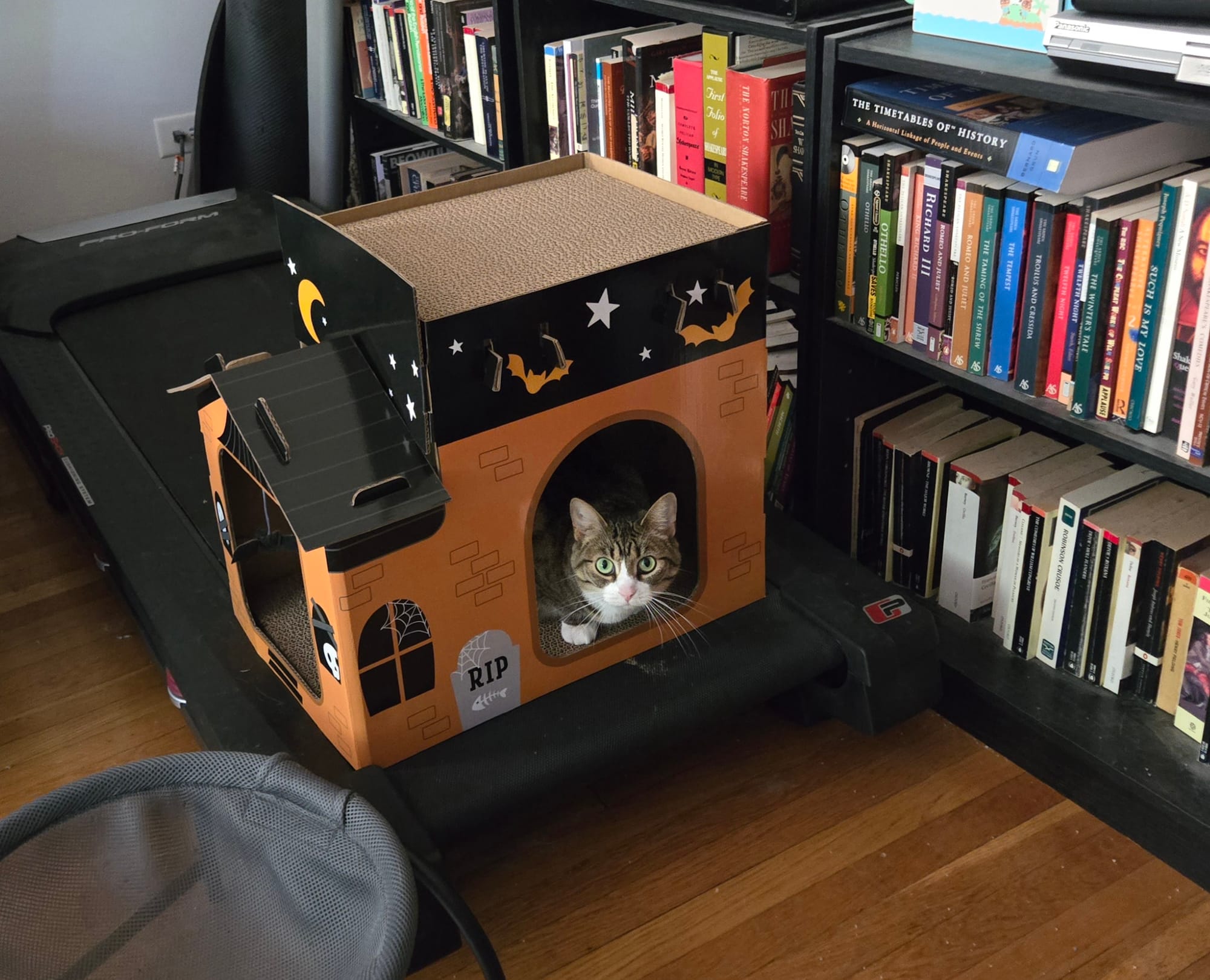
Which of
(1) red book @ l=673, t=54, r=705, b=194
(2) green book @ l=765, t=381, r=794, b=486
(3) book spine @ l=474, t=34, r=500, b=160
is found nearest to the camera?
(1) red book @ l=673, t=54, r=705, b=194

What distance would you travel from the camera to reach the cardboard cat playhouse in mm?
1117

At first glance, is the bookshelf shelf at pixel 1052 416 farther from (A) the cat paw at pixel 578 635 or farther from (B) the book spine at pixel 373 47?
(B) the book spine at pixel 373 47

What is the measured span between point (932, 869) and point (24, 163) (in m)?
2.39

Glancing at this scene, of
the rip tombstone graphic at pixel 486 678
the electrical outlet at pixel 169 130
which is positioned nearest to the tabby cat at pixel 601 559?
the rip tombstone graphic at pixel 486 678

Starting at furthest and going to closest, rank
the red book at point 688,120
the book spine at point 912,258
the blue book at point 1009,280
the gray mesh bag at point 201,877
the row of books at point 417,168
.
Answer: the row of books at point 417,168, the red book at point 688,120, the book spine at point 912,258, the blue book at point 1009,280, the gray mesh bag at point 201,877

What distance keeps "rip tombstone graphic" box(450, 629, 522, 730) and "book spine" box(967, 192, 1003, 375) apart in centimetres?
65

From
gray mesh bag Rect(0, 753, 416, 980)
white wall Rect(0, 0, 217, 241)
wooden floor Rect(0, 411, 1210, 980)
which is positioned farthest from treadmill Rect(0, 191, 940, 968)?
white wall Rect(0, 0, 217, 241)

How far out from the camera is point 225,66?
8.07ft

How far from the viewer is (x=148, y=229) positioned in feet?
7.62

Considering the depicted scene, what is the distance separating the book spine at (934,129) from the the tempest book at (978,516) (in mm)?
400

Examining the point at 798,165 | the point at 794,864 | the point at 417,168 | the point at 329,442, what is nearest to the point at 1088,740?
the point at 794,864

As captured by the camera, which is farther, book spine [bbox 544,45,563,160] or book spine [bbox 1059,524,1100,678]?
book spine [bbox 544,45,563,160]

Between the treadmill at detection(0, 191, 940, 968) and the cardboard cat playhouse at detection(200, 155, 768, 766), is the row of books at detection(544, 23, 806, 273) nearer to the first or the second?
the cardboard cat playhouse at detection(200, 155, 768, 766)

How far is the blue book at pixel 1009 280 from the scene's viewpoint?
Result: 1.29 meters
